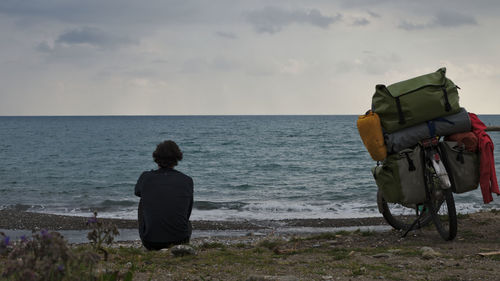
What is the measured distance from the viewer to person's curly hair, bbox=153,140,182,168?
20.9 feet

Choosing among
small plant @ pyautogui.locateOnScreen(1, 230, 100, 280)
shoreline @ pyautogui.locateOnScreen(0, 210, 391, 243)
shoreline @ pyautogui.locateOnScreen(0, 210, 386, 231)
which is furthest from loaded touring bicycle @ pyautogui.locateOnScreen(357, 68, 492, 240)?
shoreline @ pyautogui.locateOnScreen(0, 210, 386, 231)

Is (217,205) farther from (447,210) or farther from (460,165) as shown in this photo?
(460,165)

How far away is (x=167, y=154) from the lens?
20.9 ft

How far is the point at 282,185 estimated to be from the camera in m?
23.9

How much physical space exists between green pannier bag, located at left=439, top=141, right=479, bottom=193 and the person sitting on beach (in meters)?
3.61

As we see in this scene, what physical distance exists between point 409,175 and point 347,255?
→ 1401 mm

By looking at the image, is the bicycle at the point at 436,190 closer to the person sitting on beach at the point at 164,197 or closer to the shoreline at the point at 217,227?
the person sitting on beach at the point at 164,197

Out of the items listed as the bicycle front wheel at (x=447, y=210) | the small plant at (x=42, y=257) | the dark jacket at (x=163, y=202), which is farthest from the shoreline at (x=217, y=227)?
the small plant at (x=42, y=257)

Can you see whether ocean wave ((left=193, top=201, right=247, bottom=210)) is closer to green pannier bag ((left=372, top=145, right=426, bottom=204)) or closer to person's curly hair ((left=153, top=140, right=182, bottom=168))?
green pannier bag ((left=372, top=145, right=426, bottom=204))

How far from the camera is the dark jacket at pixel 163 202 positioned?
6.41 m

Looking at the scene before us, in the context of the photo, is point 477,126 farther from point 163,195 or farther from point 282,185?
point 282,185

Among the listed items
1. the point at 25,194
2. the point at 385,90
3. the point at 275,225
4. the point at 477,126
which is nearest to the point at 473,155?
the point at 477,126

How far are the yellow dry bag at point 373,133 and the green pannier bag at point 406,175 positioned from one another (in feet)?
0.81

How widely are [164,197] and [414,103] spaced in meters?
3.56
